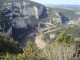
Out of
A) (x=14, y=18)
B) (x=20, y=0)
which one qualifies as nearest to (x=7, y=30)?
(x=14, y=18)

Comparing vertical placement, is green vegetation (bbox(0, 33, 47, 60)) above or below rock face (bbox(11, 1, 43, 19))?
above

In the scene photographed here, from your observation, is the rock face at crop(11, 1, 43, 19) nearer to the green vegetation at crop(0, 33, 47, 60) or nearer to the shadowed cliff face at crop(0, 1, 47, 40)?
the shadowed cliff face at crop(0, 1, 47, 40)

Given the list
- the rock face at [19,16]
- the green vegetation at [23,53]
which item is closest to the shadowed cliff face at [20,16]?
the rock face at [19,16]

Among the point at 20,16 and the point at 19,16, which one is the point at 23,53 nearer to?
the point at 19,16

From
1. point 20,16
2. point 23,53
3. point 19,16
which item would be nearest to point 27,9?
point 20,16

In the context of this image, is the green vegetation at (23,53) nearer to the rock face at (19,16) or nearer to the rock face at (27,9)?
the rock face at (19,16)

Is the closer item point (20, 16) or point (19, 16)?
point (19, 16)

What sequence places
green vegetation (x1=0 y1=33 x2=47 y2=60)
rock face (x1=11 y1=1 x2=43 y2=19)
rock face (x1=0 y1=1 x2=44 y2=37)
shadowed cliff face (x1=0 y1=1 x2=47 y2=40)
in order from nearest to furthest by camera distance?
green vegetation (x1=0 y1=33 x2=47 y2=60)
rock face (x1=0 y1=1 x2=44 y2=37)
shadowed cliff face (x1=0 y1=1 x2=47 y2=40)
rock face (x1=11 y1=1 x2=43 y2=19)

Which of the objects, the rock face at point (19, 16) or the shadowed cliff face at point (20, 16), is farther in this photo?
the shadowed cliff face at point (20, 16)

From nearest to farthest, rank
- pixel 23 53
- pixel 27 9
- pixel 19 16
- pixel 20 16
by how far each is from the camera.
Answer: pixel 23 53 < pixel 19 16 < pixel 20 16 < pixel 27 9

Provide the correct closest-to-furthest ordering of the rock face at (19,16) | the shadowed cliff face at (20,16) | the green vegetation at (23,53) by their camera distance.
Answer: the green vegetation at (23,53) < the rock face at (19,16) < the shadowed cliff face at (20,16)

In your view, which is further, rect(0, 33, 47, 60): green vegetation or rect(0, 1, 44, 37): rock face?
rect(0, 1, 44, 37): rock face

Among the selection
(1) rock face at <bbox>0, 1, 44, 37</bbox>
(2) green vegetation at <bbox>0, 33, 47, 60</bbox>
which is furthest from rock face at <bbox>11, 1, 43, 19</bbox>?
(2) green vegetation at <bbox>0, 33, 47, 60</bbox>
